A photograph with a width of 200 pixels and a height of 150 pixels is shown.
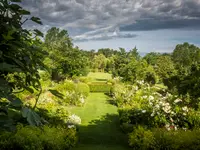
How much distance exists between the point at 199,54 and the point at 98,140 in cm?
632

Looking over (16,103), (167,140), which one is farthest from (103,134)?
(16,103)

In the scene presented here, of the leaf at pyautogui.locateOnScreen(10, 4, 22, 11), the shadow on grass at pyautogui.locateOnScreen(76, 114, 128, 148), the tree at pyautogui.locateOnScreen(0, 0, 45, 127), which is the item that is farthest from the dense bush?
the leaf at pyautogui.locateOnScreen(10, 4, 22, 11)

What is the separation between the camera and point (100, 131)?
12633 millimetres

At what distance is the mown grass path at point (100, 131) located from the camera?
10.3 metres

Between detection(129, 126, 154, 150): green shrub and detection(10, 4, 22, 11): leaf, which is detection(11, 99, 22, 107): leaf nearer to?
detection(10, 4, 22, 11): leaf

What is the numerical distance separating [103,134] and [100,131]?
0.54 m

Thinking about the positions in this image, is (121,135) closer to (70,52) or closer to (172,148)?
(172,148)

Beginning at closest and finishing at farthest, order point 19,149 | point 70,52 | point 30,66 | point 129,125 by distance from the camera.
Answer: point 30,66
point 19,149
point 129,125
point 70,52

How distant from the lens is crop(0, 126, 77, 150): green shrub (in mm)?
7574

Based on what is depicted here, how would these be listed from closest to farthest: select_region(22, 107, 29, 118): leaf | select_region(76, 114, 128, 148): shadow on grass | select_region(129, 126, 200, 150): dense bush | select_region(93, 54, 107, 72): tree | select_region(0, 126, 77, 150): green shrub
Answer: select_region(22, 107, 29, 118): leaf < select_region(0, 126, 77, 150): green shrub < select_region(129, 126, 200, 150): dense bush < select_region(76, 114, 128, 148): shadow on grass < select_region(93, 54, 107, 72): tree

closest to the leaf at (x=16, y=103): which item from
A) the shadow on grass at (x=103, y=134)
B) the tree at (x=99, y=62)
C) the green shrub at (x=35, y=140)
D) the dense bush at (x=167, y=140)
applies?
the green shrub at (x=35, y=140)

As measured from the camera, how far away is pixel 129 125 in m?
12.0

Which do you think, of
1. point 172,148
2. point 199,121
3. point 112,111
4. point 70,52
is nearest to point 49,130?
point 172,148

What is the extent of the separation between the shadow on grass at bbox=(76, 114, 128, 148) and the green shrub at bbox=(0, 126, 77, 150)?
208 cm
